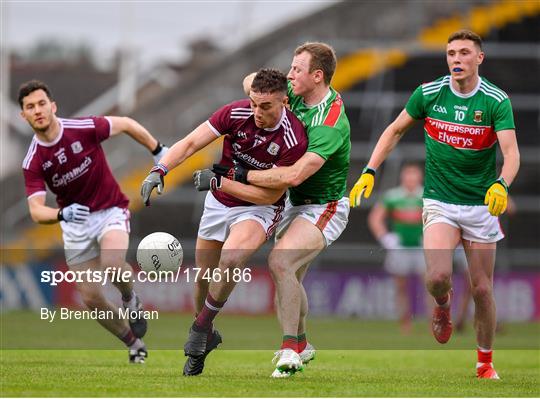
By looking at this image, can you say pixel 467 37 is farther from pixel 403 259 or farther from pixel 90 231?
pixel 403 259

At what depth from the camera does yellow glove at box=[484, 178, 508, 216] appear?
862 centimetres

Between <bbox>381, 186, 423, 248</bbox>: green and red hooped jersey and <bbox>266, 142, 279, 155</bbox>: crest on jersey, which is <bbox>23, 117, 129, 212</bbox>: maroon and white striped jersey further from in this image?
<bbox>381, 186, 423, 248</bbox>: green and red hooped jersey

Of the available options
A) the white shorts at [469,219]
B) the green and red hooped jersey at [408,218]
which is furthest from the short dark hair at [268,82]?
the green and red hooped jersey at [408,218]

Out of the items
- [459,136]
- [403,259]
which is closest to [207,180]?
[459,136]

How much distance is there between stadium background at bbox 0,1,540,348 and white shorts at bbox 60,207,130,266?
9.74 metres

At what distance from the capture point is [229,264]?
27.9ft

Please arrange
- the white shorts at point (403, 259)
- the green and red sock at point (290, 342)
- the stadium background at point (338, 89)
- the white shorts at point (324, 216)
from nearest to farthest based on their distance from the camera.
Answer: the green and red sock at point (290, 342), the white shorts at point (324, 216), the white shorts at point (403, 259), the stadium background at point (338, 89)

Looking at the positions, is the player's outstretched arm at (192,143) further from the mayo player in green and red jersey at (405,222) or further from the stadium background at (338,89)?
the stadium background at (338,89)

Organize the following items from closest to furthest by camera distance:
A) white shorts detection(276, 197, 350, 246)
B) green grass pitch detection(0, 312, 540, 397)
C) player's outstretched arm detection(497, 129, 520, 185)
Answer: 1. green grass pitch detection(0, 312, 540, 397)
2. player's outstretched arm detection(497, 129, 520, 185)
3. white shorts detection(276, 197, 350, 246)

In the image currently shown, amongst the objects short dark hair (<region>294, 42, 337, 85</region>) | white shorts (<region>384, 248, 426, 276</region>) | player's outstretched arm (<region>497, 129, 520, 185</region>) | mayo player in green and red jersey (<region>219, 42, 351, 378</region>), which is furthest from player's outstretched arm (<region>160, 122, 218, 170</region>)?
white shorts (<region>384, 248, 426, 276</region>)

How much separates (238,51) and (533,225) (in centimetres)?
685

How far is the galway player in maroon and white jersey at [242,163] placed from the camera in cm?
845

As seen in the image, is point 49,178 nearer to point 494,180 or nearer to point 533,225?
point 494,180

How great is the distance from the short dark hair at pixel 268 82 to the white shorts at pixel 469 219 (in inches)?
72.8
